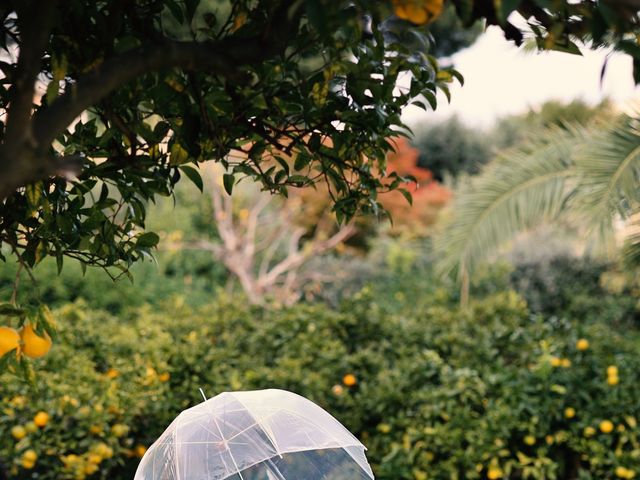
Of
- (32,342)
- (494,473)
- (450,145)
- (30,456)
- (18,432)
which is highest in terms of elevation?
(450,145)

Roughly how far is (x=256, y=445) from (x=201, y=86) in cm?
137

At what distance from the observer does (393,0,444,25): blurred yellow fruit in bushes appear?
102 centimetres

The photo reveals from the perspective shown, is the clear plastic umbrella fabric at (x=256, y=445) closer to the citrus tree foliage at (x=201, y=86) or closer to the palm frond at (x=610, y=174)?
the citrus tree foliage at (x=201, y=86)

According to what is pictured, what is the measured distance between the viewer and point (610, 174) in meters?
5.60

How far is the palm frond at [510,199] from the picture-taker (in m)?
6.65

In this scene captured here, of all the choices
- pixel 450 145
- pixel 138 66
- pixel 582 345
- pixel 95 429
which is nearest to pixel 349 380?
pixel 582 345

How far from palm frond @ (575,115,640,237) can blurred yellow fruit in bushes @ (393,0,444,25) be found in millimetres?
4719

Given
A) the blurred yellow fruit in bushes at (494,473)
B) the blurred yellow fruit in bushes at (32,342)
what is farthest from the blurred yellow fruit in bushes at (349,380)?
the blurred yellow fruit in bushes at (32,342)

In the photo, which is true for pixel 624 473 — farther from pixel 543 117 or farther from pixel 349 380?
pixel 543 117

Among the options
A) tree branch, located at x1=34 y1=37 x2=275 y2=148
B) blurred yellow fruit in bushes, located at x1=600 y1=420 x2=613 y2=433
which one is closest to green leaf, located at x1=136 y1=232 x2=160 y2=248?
tree branch, located at x1=34 y1=37 x2=275 y2=148

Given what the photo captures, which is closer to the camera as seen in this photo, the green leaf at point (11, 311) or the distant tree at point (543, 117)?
the green leaf at point (11, 311)

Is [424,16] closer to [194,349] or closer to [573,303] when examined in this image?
[194,349]

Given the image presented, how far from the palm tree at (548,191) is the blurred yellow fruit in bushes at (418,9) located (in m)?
4.80

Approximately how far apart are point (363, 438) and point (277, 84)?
310 centimetres
